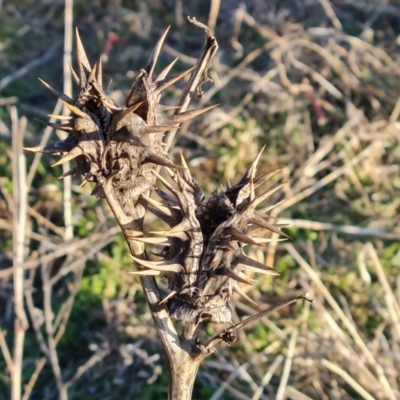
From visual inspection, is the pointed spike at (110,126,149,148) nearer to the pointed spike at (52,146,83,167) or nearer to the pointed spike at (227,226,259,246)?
the pointed spike at (52,146,83,167)

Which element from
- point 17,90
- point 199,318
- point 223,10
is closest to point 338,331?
point 199,318

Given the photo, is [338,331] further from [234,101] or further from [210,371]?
[234,101]

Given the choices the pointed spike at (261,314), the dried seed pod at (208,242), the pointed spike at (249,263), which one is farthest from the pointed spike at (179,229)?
the pointed spike at (261,314)

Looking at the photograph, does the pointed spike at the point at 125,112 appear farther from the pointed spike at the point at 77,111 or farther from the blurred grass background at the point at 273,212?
the blurred grass background at the point at 273,212

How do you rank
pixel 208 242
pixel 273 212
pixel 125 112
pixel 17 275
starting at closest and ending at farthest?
pixel 125 112, pixel 208 242, pixel 17 275, pixel 273 212

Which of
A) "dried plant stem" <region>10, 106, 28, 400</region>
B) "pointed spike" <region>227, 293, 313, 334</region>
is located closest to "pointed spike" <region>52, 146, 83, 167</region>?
"pointed spike" <region>227, 293, 313, 334</region>

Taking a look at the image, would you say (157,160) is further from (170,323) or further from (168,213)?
(170,323)

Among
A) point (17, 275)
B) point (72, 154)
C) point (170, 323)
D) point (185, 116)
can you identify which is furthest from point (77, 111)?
point (17, 275)
